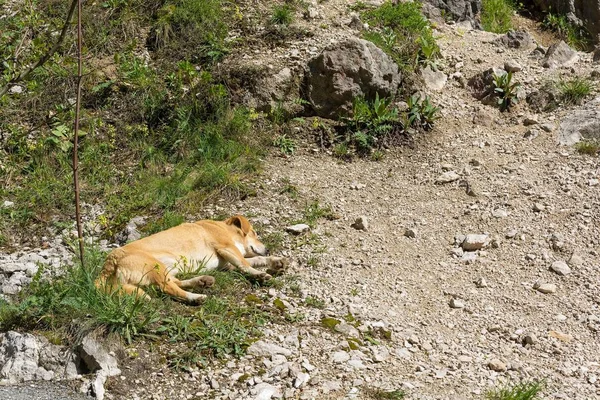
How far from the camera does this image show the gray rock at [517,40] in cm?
1127

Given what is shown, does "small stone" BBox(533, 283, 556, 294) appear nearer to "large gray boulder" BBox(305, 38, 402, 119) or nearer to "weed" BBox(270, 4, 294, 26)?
"large gray boulder" BBox(305, 38, 402, 119)

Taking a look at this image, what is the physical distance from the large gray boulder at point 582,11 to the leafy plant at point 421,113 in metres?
4.05

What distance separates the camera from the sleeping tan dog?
20.8 feet

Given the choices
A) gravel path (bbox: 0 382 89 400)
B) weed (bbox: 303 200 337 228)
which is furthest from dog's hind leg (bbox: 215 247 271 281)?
gravel path (bbox: 0 382 89 400)

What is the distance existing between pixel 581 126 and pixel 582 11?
3.94 meters

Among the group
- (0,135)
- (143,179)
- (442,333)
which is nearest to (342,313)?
(442,333)

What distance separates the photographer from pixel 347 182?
9086mm

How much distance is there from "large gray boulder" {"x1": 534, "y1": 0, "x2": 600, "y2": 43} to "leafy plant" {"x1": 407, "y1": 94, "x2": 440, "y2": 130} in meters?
4.05

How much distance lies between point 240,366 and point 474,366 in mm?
1993

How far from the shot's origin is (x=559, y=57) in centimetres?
1080

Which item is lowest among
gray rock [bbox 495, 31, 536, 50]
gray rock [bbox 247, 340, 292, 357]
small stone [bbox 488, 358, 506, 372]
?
small stone [bbox 488, 358, 506, 372]

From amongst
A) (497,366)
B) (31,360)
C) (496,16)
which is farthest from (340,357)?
(496,16)

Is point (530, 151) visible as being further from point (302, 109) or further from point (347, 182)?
point (302, 109)

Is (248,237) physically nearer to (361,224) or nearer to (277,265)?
(277,265)
